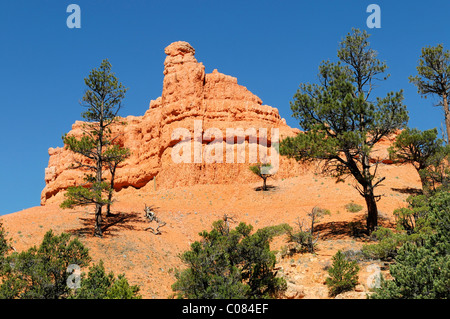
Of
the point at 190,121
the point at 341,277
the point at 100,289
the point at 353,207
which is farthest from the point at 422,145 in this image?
the point at 100,289

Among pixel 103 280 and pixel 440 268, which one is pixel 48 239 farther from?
pixel 440 268

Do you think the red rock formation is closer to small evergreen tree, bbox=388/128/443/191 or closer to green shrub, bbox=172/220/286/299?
small evergreen tree, bbox=388/128/443/191

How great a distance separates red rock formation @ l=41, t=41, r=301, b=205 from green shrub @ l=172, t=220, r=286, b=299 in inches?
1072

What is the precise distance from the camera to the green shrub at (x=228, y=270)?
12.5 m

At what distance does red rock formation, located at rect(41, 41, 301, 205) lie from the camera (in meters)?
43.3

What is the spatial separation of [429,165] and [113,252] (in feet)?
83.9

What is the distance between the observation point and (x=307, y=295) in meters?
15.5

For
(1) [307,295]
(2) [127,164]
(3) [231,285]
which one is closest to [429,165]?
(1) [307,295]

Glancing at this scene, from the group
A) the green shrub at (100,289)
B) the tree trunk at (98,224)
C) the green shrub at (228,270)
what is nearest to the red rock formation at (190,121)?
the tree trunk at (98,224)

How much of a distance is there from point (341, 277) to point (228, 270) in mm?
4868

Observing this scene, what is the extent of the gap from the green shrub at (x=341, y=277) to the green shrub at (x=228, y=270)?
1.96 metres

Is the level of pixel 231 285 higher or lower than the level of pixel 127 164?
lower

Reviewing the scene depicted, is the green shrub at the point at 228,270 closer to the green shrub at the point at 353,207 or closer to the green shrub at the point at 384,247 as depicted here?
the green shrub at the point at 384,247

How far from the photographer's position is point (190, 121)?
45.6 m
